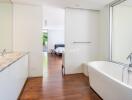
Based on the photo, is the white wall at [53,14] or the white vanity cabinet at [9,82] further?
the white wall at [53,14]

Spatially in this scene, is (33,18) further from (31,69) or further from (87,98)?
(87,98)

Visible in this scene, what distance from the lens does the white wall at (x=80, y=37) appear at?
14.2 ft

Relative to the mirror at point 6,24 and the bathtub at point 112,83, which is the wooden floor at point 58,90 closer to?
the bathtub at point 112,83

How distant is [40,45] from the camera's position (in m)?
4.05

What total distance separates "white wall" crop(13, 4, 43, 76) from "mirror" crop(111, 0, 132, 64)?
7.96ft

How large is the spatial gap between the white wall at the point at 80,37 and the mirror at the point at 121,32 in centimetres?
80

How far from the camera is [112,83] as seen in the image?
6.56 ft

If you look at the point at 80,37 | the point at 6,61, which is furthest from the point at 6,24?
the point at 80,37

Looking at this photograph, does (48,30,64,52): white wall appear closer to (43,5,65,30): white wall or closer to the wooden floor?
(43,5,65,30): white wall

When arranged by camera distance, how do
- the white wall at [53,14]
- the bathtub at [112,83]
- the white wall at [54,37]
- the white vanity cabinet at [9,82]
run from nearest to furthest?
the white vanity cabinet at [9,82]
the bathtub at [112,83]
the white wall at [53,14]
the white wall at [54,37]

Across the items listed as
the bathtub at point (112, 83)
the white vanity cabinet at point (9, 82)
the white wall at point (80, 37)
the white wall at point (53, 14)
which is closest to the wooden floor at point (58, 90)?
the bathtub at point (112, 83)

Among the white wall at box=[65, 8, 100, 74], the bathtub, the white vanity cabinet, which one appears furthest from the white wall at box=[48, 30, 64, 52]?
the white vanity cabinet

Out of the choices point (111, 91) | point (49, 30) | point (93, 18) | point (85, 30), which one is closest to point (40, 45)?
point (85, 30)

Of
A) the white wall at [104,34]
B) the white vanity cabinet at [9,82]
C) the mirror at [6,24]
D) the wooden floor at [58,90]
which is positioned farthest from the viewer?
the white wall at [104,34]
